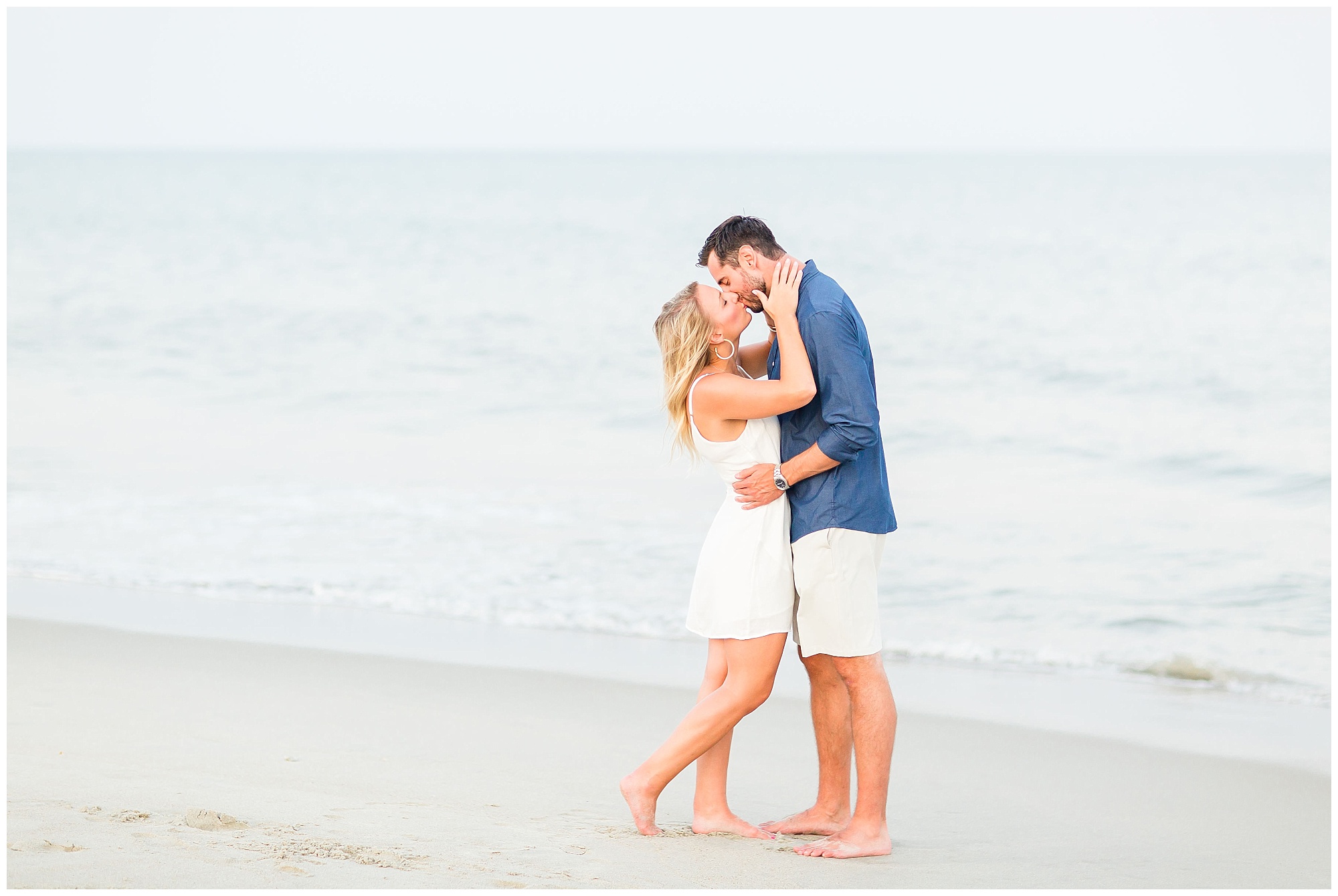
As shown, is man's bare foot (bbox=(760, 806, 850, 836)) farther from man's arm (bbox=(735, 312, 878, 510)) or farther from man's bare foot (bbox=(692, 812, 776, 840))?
man's arm (bbox=(735, 312, 878, 510))

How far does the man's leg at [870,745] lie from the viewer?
340 centimetres

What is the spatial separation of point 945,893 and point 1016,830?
0.81 meters

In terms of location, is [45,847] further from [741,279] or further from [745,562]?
[741,279]

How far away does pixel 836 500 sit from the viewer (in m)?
3.42

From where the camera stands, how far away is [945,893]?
3.05 meters

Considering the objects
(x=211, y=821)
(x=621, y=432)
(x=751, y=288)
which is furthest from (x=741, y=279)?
(x=621, y=432)

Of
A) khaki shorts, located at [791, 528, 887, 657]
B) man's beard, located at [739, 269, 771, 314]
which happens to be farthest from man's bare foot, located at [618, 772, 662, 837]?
man's beard, located at [739, 269, 771, 314]

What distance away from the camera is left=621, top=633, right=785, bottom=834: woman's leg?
3.43m

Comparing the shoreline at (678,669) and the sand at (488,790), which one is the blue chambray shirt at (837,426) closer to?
the sand at (488,790)

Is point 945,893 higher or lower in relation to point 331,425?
lower

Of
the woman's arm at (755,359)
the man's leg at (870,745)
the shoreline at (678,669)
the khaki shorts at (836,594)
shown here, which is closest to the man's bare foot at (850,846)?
the man's leg at (870,745)

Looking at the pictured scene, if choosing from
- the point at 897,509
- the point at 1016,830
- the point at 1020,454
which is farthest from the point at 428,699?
the point at 1020,454

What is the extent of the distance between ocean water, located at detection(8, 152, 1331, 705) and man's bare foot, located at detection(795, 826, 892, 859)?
1151mm

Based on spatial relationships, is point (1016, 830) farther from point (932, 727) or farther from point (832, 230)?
point (832, 230)
